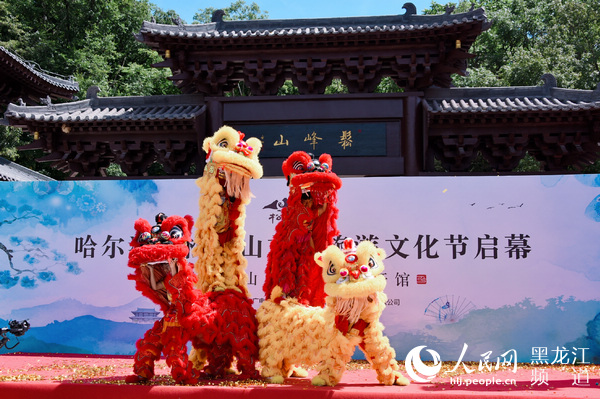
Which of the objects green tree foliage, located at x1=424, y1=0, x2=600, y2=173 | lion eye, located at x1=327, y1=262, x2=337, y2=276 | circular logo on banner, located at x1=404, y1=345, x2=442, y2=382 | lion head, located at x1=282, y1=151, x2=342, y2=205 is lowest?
circular logo on banner, located at x1=404, y1=345, x2=442, y2=382

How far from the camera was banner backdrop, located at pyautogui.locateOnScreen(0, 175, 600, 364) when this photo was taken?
4.55 metres

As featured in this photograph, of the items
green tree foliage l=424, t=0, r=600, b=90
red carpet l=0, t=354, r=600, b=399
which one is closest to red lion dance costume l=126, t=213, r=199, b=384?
red carpet l=0, t=354, r=600, b=399

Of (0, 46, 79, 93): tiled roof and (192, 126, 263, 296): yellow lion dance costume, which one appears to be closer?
(192, 126, 263, 296): yellow lion dance costume

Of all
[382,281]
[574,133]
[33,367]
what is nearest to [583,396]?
[382,281]

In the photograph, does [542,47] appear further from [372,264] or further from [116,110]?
[372,264]

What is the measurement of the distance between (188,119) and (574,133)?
4813mm

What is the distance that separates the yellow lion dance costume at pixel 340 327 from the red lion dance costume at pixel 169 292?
547 millimetres

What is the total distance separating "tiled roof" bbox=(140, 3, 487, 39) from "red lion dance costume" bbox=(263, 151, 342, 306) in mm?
3636

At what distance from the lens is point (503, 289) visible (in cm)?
460

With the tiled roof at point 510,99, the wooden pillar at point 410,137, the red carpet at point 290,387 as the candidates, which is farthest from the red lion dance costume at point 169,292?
the tiled roof at point 510,99

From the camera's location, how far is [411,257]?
4.70 metres

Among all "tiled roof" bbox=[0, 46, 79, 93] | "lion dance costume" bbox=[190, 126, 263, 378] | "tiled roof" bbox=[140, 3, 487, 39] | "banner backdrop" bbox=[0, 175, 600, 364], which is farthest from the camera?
"tiled roof" bbox=[0, 46, 79, 93]

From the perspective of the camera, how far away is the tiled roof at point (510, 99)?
21.7ft

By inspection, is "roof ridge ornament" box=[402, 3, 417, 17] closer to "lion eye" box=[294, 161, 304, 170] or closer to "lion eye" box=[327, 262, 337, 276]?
"lion eye" box=[294, 161, 304, 170]
